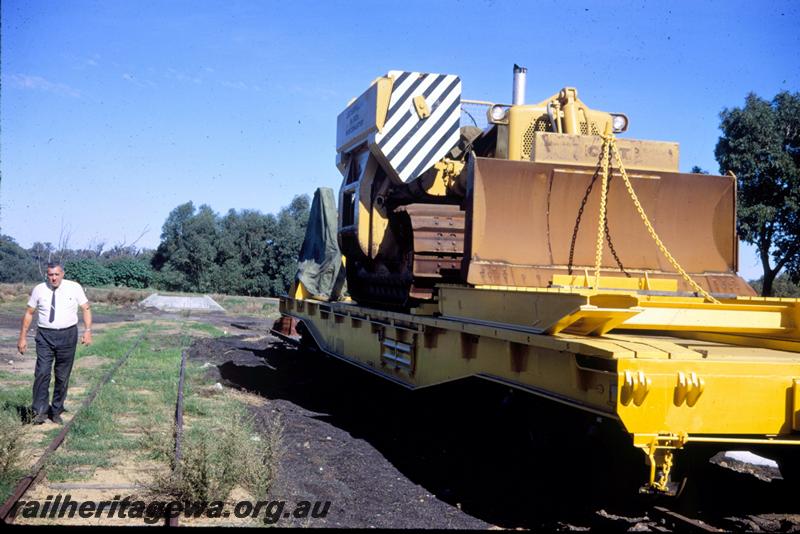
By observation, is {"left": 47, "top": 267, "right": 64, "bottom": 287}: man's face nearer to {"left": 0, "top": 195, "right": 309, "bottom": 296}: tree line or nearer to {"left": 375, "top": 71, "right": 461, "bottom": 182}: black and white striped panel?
{"left": 375, "top": 71, "right": 461, "bottom": 182}: black and white striped panel

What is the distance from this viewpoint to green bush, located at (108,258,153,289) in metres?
57.3

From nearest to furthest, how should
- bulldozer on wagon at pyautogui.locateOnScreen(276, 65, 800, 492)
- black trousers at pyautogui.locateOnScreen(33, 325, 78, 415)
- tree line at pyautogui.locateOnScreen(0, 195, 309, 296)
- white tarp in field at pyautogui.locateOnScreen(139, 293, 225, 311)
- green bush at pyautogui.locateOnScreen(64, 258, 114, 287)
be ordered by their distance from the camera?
bulldozer on wagon at pyautogui.locateOnScreen(276, 65, 800, 492), black trousers at pyautogui.locateOnScreen(33, 325, 78, 415), white tarp in field at pyautogui.locateOnScreen(139, 293, 225, 311), green bush at pyautogui.locateOnScreen(64, 258, 114, 287), tree line at pyautogui.locateOnScreen(0, 195, 309, 296)

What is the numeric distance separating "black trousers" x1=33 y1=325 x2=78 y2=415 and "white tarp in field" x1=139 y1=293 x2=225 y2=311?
29439mm

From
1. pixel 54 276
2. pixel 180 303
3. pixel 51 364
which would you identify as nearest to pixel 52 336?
pixel 51 364

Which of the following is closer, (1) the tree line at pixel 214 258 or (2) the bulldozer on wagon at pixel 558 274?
(2) the bulldozer on wagon at pixel 558 274

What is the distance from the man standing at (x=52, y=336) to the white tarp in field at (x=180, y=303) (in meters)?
29.4

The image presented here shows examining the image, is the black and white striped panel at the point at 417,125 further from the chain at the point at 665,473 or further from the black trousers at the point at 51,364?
the chain at the point at 665,473

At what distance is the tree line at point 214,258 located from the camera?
56.4 metres

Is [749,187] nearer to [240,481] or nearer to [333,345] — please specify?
[333,345]

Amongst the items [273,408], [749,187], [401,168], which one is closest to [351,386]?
→ [273,408]

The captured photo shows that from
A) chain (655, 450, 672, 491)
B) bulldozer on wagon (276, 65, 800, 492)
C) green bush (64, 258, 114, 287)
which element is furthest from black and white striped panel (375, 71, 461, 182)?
green bush (64, 258, 114, 287)

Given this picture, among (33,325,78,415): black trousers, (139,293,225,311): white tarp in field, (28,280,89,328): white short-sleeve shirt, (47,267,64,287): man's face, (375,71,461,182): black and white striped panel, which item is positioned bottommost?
(139,293,225,311): white tarp in field

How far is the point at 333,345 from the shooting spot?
9.88 metres

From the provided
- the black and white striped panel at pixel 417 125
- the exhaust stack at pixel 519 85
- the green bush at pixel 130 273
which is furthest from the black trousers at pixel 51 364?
the green bush at pixel 130 273
